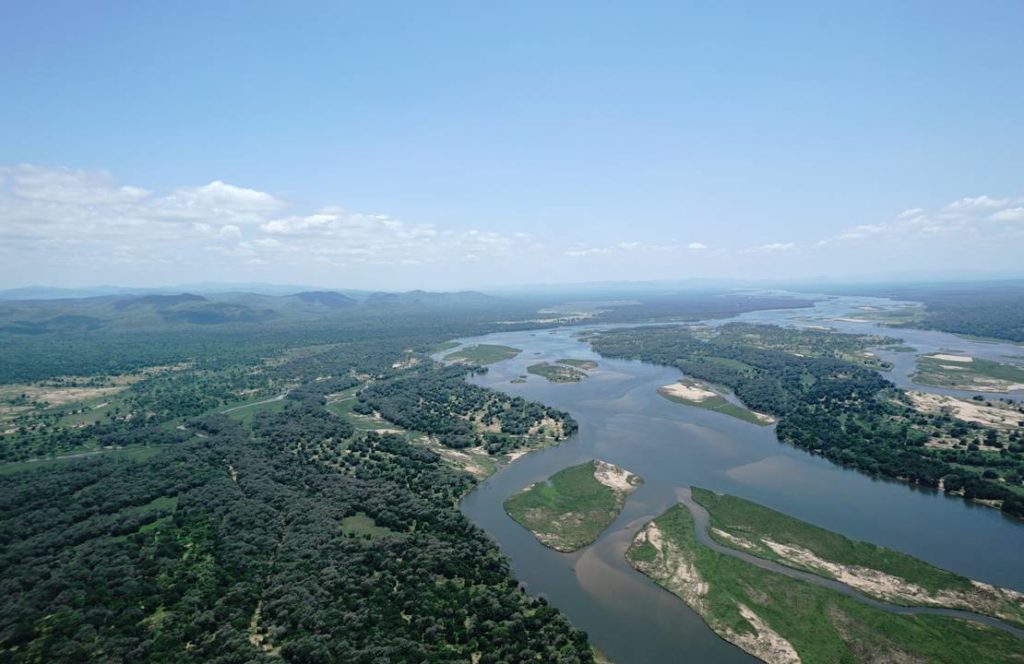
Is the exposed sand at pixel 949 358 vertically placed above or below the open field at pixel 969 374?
above

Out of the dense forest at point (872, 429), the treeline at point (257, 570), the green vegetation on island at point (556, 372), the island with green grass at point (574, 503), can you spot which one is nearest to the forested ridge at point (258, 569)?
the treeline at point (257, 570)

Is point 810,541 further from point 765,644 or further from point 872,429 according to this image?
point 872,429

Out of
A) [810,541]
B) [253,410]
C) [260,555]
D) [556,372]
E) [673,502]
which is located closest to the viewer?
[260,555]

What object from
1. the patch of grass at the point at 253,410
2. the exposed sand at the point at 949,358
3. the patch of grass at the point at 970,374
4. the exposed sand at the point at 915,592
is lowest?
the exposed sand at the point at 915,592

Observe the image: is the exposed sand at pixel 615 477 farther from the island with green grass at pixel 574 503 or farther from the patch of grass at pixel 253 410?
the patch of grass at pixel 253 410

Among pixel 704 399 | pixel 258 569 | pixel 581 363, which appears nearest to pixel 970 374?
pixel 704 399
